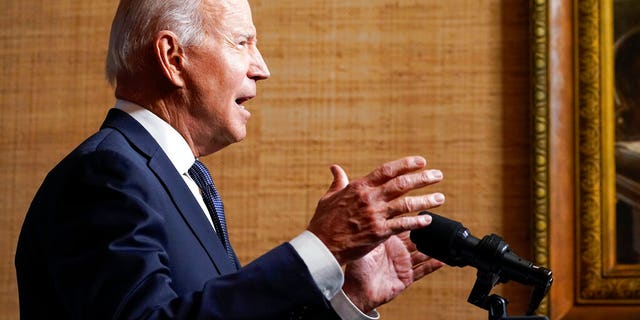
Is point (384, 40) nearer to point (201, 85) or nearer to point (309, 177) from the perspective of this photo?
point (309, 177)

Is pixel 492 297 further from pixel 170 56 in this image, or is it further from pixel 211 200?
pixel 170 56

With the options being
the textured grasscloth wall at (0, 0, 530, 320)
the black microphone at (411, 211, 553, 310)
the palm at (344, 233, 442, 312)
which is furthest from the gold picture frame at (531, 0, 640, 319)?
the black microphone at (411, 211, 553, 310)

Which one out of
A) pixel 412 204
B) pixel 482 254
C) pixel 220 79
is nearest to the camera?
pixel 412 204

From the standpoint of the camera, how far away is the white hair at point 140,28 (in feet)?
7.36

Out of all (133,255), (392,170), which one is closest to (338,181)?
(392,170)

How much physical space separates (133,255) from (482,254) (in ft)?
2.04


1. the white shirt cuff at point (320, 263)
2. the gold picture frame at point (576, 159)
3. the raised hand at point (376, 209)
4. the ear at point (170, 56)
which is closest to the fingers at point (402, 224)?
the raised hand at point (376, 209)

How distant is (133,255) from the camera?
68.6 inches

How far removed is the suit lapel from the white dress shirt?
0.05 metres

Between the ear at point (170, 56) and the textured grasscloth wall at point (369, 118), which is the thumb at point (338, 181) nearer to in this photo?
the ear at point (170, 56)

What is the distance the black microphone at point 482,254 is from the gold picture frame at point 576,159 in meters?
1.18

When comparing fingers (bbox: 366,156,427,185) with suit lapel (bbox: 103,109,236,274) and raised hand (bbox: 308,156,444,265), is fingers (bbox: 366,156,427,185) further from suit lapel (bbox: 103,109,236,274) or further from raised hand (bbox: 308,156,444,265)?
suit lapel (bbox: 103,109,236,274)

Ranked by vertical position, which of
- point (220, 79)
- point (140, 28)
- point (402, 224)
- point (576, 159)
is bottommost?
point (576, 159)

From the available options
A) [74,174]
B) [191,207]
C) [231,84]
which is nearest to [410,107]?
[231,84]
